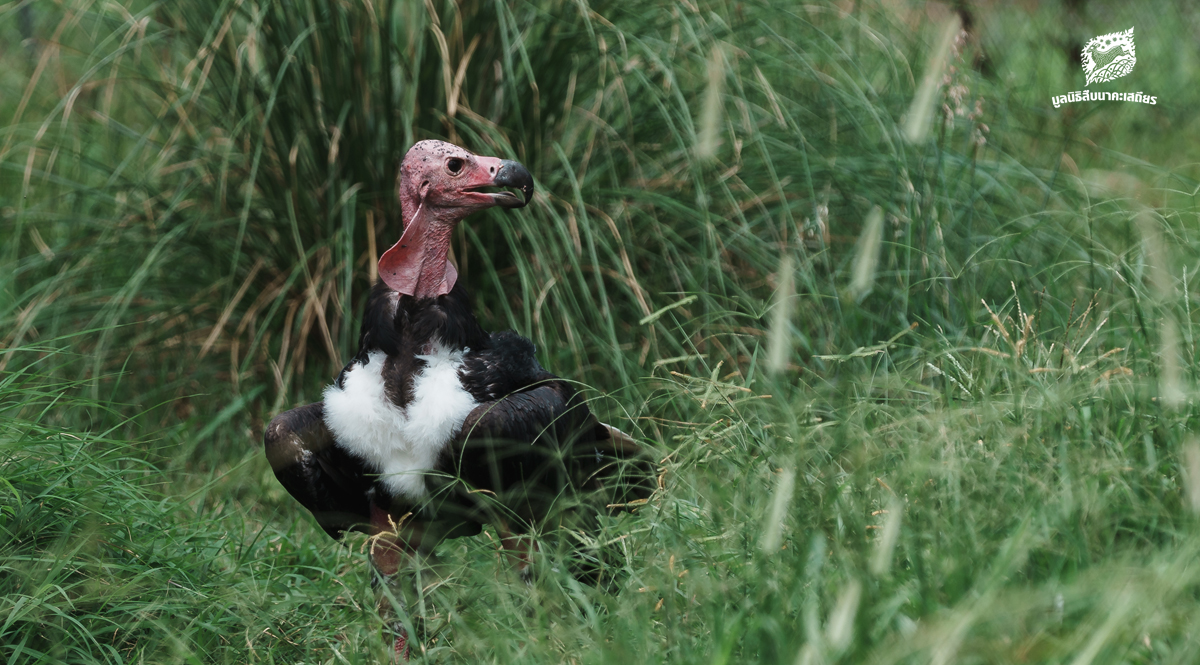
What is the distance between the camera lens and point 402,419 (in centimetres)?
263

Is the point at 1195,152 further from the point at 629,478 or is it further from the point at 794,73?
the point at 629,478

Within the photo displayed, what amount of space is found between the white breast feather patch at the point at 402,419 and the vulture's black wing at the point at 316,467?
58mm

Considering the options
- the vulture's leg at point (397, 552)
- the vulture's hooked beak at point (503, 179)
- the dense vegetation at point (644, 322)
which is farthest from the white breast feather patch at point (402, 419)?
the vulture's hooked beak at point (503, 179)

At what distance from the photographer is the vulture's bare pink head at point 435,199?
280 cm

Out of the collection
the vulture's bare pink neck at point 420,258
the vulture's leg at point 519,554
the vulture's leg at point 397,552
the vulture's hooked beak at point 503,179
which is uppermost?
the vulture's hooked beak at point 503,179

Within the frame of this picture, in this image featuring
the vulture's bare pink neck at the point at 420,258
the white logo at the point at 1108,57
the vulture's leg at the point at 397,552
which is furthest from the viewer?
the white logo at the point at 1108,57

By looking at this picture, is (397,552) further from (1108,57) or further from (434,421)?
(1108,57)

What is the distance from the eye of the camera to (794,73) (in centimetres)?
430

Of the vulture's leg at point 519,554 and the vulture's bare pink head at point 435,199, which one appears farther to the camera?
the vulture's bare pink head at point 435,199

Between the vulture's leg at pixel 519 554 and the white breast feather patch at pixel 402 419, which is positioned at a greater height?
the white breast feather patch at pixel 402 419

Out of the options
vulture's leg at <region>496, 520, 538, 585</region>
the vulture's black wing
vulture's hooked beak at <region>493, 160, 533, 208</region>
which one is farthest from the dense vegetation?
vulture's hooked beak at <region>493, 160, 533, 208</region>

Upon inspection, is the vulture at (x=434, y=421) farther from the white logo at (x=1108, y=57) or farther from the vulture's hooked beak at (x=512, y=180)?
the white logo at (x=1108, y=57)

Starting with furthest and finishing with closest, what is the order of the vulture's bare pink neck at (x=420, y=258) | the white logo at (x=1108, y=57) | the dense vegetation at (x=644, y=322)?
the white logo at (x=1108, y=57) → the vulture's bare pink neck at (x=420, y=258) → the dense vegetation at (x=644, y=322)

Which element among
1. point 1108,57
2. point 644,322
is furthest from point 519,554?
point 1108,57
